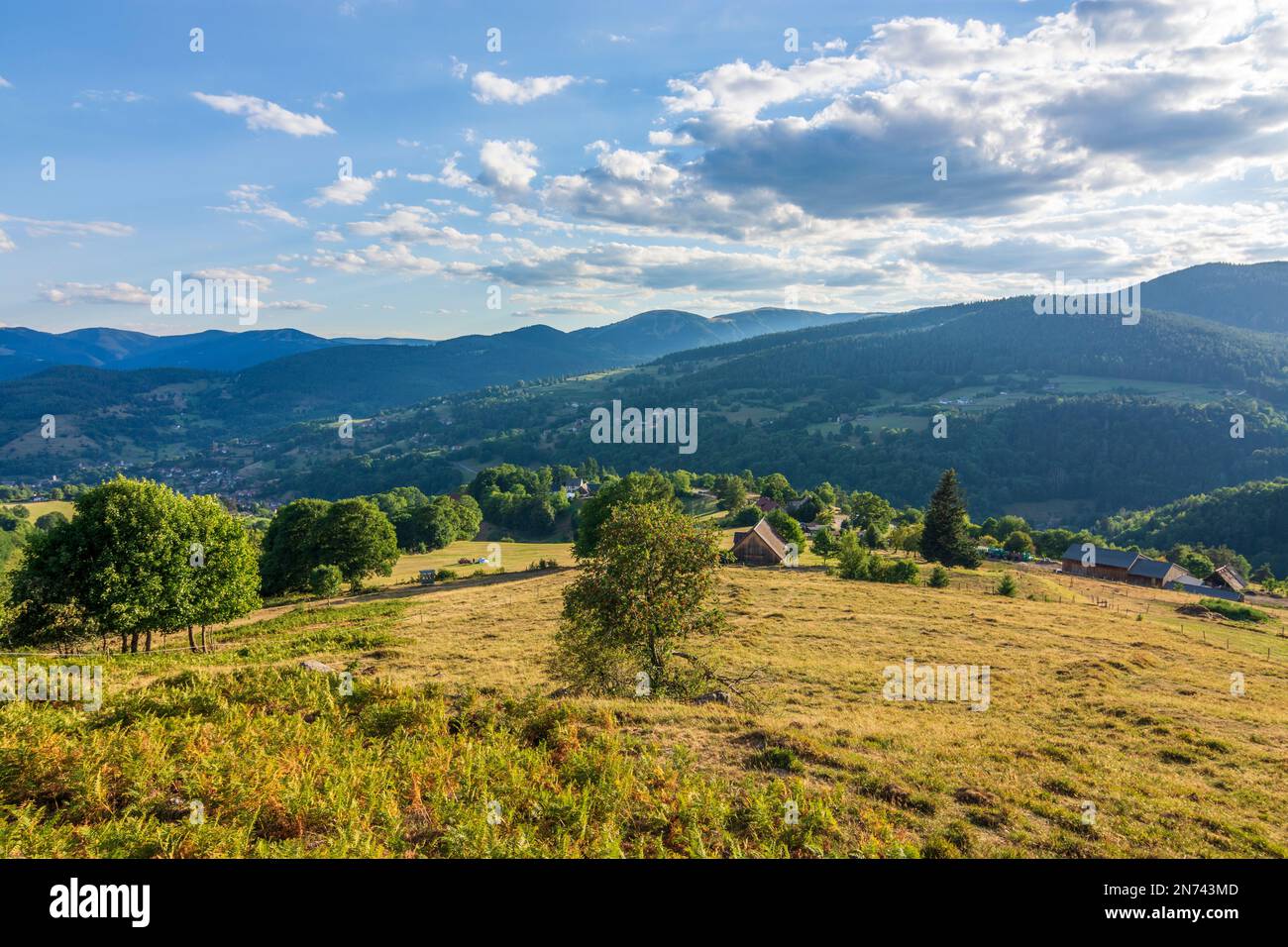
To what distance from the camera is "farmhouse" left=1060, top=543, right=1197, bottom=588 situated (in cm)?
9000

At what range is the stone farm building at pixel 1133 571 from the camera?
89125 millimetres

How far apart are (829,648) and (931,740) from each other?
49.8ft

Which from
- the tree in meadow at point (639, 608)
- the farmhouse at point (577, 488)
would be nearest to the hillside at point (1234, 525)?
the farmhouse at point (577, 488)

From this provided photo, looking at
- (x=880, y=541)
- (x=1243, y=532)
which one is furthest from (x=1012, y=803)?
(x=1243, y=532)

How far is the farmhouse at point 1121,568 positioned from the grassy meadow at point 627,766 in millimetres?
78690

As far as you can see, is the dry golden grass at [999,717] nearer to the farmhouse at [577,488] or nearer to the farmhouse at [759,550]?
the farmhouse at [759,550]

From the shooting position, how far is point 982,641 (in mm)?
33188

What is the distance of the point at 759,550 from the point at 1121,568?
65240mm

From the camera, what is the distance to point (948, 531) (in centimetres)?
7450

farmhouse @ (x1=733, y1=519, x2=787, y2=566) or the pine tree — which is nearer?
the pine tree

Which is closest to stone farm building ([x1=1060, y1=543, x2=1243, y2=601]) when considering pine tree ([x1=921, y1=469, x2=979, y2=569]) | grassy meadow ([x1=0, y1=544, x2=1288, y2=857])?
pine tree ([x1=921, y1=469, x2=979, y2=569])

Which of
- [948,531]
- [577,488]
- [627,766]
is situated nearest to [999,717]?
[627,766]

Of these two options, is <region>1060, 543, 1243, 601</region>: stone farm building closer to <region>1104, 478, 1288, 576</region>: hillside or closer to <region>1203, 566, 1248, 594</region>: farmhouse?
<region>1203, 566, 1248, 594</region>: farmhouse
